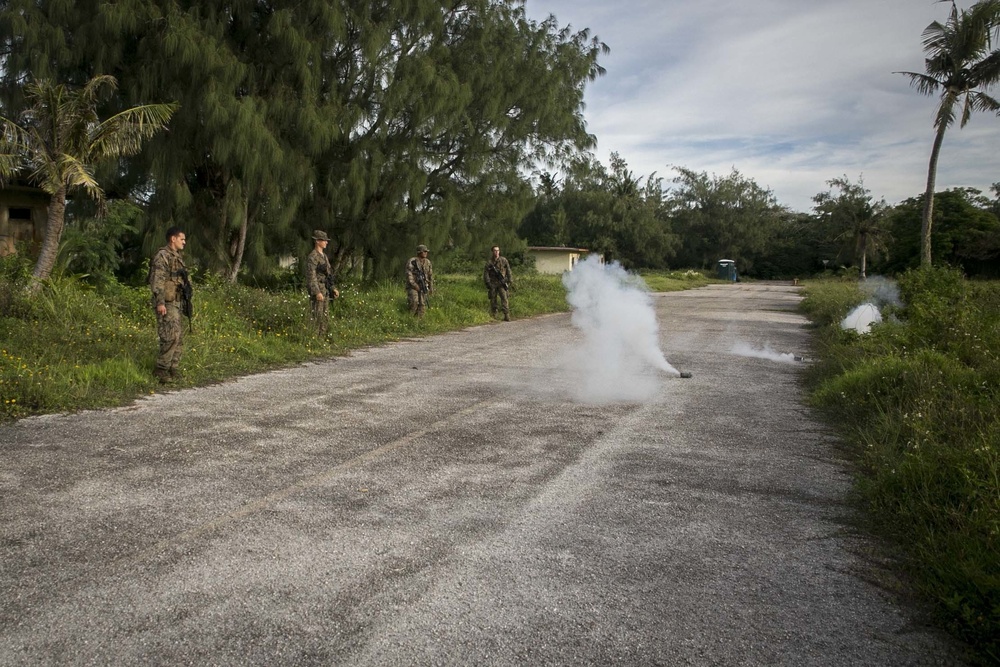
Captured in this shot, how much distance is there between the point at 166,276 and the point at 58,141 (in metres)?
5.70

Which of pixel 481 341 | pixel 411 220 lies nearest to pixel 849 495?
pixel 481 341

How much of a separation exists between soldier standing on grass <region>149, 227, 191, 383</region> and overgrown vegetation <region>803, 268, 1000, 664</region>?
25.1ft

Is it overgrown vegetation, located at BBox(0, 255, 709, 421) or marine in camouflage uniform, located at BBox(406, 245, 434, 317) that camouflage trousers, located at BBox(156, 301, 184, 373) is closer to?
overgrown vegetation, located at BBox(0, 255, 709, 421)

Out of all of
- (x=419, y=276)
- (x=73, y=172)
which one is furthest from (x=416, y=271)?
(x=73, y=172)

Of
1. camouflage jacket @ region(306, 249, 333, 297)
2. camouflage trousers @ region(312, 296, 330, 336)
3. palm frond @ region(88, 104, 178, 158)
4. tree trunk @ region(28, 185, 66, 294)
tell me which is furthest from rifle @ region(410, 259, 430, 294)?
tree trunk @ region(28, 185, 66, 294)

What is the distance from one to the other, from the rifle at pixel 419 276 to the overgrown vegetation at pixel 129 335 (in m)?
0.78

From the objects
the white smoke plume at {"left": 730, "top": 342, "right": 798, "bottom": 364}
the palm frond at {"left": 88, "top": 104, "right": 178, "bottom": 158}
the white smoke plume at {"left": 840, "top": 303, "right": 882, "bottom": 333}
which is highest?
the palm frond at {"left": 88, "top": 104, "right": 178, "bottom": 158}

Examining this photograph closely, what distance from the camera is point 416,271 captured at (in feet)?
56.5

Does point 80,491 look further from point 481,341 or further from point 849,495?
point 481,341

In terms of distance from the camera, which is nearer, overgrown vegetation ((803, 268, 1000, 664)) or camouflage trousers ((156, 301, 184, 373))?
overgrown vegetation ((803, 268, 1000, 664))

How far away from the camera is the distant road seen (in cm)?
309

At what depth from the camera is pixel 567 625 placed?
3227mm

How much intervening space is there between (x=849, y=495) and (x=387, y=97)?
56.2 feet

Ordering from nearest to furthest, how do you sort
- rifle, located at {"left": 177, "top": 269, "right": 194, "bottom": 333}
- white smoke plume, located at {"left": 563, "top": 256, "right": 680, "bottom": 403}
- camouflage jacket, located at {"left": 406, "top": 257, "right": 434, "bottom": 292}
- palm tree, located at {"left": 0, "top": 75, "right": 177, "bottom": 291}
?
rifle, located at {"left": 177, "top": 269, "right": 194, "bottom": 333} → white smoke plume, located at {"left": 563, "top": 256, "right": 680, "bottom": 403} → palm tree, located at {"left": 0, "top": 75, "right": 177, "bottom": 291} → camouflage jacket, located at {"left": 406, "top": 257, "right": 434, "bottom": 292}
